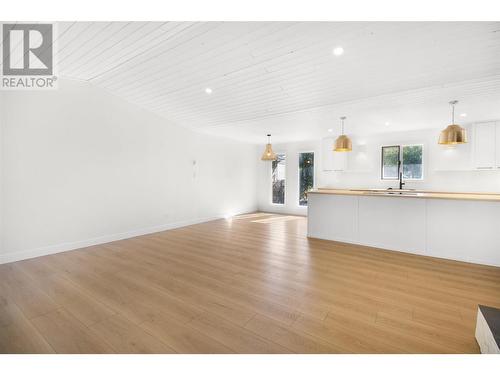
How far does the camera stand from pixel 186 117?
5.90 metres

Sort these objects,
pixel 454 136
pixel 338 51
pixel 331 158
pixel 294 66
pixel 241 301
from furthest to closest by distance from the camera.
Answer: pixel 331 158 < pixel 454 136 < pixel 294 66 < pixel 338 51 < pixel 241 301

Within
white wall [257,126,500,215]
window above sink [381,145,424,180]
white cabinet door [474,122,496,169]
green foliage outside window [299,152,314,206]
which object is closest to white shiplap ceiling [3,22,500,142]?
white cabinet door [474,122,496,169]

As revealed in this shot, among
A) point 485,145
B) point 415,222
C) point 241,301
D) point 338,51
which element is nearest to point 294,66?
point 338,51

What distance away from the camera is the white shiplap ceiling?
2.75 meters

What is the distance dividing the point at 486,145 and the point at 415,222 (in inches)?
124

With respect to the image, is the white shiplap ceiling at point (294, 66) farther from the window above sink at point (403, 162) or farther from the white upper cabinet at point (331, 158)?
the white upper cabinet at point (331, 158)

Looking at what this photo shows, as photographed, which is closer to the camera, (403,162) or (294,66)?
(294,66)

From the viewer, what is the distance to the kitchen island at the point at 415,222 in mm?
3596

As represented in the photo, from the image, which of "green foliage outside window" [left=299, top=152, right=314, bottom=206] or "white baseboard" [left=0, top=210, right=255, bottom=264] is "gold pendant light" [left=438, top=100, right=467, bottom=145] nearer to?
"green foliage outside window" [left=299, top=152, right=314, bottom=206]

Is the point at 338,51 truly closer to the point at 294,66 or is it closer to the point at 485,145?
the point at 294,66

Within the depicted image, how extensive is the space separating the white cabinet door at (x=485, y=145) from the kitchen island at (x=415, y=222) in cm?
153

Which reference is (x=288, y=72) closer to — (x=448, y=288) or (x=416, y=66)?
(x=416, y=66)

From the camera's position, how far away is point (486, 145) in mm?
5309
